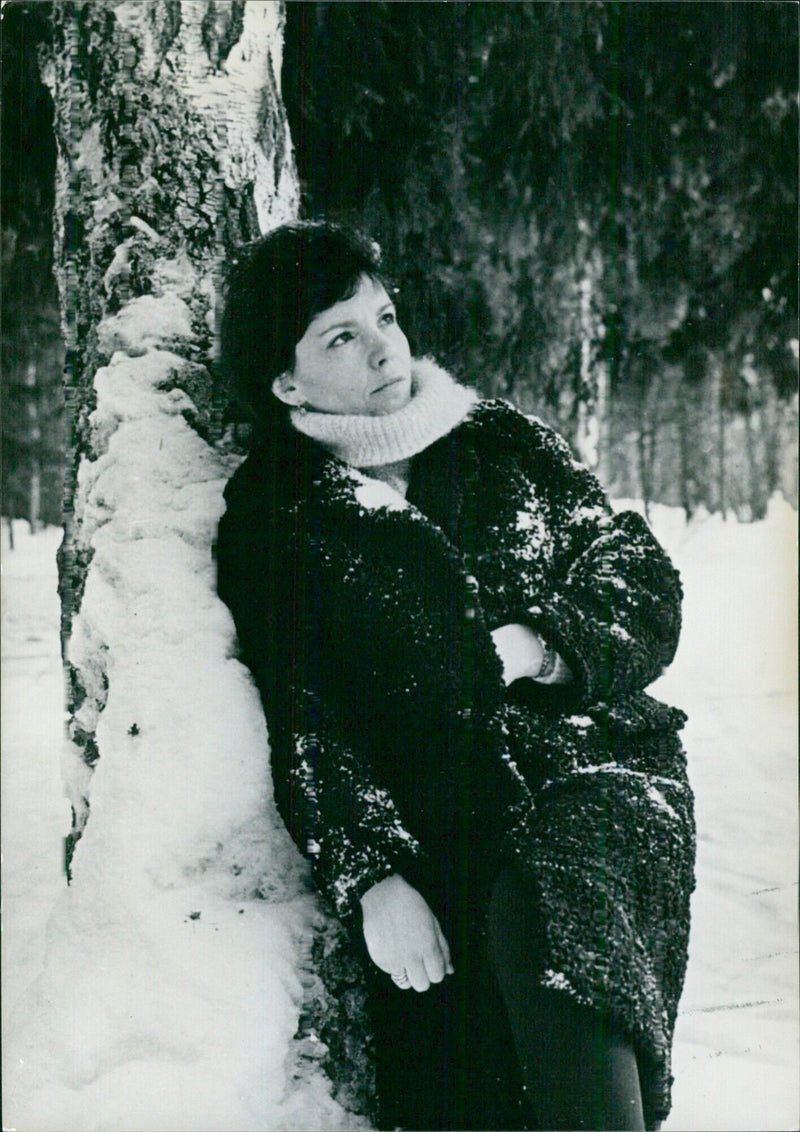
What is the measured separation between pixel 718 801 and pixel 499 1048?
0.80 metres

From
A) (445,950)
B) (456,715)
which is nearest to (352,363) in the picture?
(456,715)

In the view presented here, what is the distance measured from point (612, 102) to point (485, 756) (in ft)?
5.23

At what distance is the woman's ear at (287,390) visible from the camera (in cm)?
200

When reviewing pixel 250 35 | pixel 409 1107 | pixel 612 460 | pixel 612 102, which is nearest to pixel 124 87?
pixel 250 35

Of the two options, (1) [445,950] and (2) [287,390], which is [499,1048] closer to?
(1) [445,950]

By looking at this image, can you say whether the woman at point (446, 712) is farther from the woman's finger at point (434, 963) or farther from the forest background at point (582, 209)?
the forest background at point (582, 209)

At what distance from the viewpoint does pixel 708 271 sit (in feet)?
8.39

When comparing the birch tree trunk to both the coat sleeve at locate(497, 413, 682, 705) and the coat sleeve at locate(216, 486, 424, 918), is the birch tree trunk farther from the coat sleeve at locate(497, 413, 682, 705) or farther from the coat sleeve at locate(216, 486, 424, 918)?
the coat sleeve at locate(497, 413, 682, 705)

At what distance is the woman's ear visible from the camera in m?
2.00

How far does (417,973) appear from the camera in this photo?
5.97 feet

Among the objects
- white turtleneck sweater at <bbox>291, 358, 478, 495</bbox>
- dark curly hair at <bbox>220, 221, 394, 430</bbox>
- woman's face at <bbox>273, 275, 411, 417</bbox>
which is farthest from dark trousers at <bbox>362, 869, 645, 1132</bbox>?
dark curly hair at <bbox>220, 221, 394, 430</bbox>

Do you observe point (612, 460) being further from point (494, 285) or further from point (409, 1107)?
point (409, 1107)

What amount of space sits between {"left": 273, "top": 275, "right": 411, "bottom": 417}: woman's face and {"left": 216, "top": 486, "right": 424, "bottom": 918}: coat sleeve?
0.84 ft

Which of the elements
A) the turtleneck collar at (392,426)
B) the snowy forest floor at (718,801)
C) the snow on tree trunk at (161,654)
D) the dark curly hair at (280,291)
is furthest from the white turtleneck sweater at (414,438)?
the snowy forest floor at (718,801)
